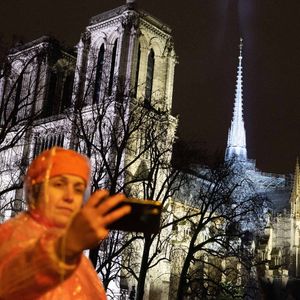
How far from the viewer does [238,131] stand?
3585 inches

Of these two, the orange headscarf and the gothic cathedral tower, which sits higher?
the gothic cathedral tower

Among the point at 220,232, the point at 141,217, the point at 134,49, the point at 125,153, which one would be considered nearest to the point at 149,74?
the point at 134,49

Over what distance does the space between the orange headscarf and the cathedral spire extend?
275 feet

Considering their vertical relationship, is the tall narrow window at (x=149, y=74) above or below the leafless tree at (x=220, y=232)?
above

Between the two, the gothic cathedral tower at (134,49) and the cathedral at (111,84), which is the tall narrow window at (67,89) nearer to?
the cathedral at (111,84)

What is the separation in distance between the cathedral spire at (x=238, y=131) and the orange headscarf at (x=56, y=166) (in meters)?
83.8

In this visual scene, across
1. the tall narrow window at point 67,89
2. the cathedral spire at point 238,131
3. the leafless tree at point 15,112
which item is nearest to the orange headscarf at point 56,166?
the leafless tree at point 15,112

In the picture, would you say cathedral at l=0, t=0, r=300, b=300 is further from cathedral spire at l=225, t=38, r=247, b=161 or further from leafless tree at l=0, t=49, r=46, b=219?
cathedral spire at l=225, t=38, r=247, b=161

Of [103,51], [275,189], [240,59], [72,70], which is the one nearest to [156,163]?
[103,51]

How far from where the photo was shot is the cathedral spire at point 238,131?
88688mm

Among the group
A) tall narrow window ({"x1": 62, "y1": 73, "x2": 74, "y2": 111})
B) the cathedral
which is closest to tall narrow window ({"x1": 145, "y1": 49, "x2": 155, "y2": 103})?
the cathedral

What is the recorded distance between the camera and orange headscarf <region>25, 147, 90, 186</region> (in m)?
2.51

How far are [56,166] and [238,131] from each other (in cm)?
8977

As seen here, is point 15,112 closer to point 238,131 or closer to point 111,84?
point 111,84
